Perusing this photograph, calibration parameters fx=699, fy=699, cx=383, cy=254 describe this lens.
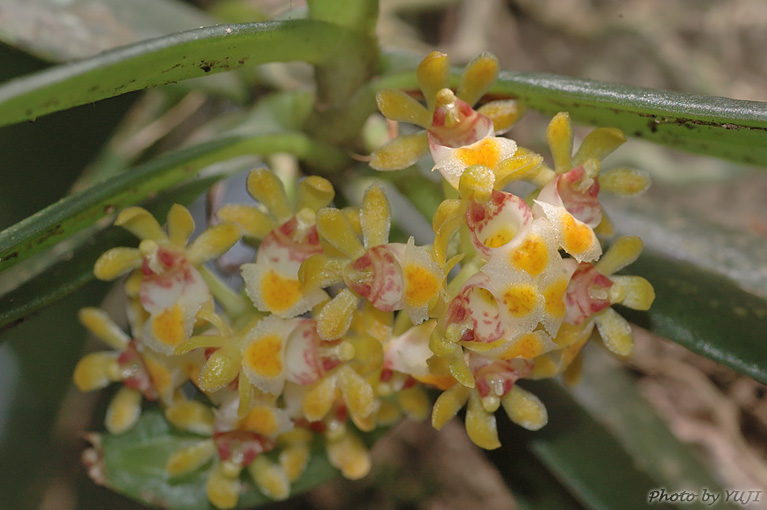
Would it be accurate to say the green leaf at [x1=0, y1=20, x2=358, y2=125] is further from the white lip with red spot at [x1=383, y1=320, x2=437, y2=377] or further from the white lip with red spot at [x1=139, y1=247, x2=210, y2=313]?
the white lip with red spot at [x1=383, y1=320, x2=437, y2=377]

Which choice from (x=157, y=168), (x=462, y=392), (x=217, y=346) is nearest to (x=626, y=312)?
(x=462, y=392)

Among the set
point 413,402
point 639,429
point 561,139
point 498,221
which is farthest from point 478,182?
point 639,429

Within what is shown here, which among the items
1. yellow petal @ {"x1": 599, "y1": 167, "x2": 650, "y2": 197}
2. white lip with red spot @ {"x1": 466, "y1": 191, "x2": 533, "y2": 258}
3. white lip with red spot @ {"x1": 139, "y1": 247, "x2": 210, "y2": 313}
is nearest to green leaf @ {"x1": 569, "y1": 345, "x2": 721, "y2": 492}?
yellow petal @ {"x1": 599, "y1": 167, "x2": 650, "y2": 197}

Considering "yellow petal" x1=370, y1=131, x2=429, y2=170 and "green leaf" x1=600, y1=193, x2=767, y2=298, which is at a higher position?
"yellow petal" x1=370, y1=131, x2=429, y2=170

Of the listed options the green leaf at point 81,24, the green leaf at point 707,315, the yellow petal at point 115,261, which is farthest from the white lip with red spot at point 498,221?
the green leaf at point 81,24

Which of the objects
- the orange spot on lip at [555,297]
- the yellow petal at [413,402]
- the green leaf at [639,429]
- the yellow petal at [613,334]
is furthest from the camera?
the green leaf at [639,429]

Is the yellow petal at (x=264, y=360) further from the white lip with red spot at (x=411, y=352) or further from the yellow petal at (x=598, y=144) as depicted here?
the yellow petal at (x=598, y=144)

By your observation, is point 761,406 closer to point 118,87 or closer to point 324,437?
point 324,437
